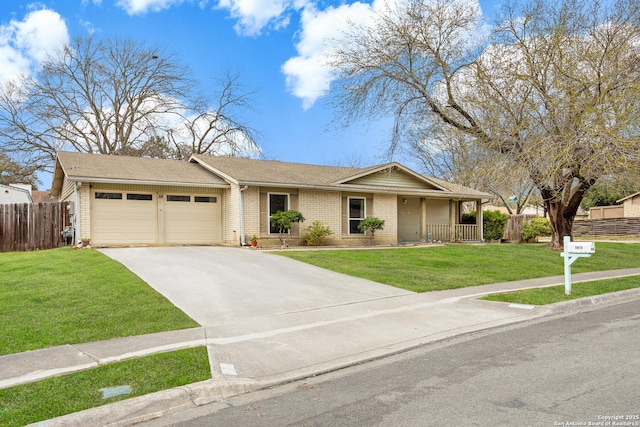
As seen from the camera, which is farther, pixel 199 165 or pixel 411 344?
pixel 199 165

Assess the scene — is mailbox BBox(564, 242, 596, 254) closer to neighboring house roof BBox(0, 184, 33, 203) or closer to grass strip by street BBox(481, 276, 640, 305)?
grass strip by street BBox(481, 276, 640, 305)

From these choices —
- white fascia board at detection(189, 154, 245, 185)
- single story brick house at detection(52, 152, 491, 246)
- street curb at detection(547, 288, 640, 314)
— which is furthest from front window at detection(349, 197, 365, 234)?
street curb at detection(547, 288, 640, 314)

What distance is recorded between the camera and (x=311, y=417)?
4199 mm

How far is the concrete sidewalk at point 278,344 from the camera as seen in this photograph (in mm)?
4703

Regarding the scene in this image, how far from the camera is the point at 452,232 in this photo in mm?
25188

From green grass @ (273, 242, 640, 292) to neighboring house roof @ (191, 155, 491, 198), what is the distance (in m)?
3.70

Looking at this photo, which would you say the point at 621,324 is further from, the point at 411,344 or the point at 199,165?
the point at 199,165

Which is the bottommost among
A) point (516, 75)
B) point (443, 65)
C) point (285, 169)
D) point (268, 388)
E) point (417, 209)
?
point (268, 388)

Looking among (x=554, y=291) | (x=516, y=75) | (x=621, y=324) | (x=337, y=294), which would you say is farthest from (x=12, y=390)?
(x=516, y=75)

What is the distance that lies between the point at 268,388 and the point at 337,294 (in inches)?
209

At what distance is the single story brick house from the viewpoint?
17562mm

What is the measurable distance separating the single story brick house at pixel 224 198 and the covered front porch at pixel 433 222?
79 millimetres

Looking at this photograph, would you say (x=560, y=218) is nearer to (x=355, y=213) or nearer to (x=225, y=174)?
(x=355, y=213)

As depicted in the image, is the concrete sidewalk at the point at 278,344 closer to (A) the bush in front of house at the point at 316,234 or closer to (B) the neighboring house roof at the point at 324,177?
(A) the bush in front of house at the point at 316,234
